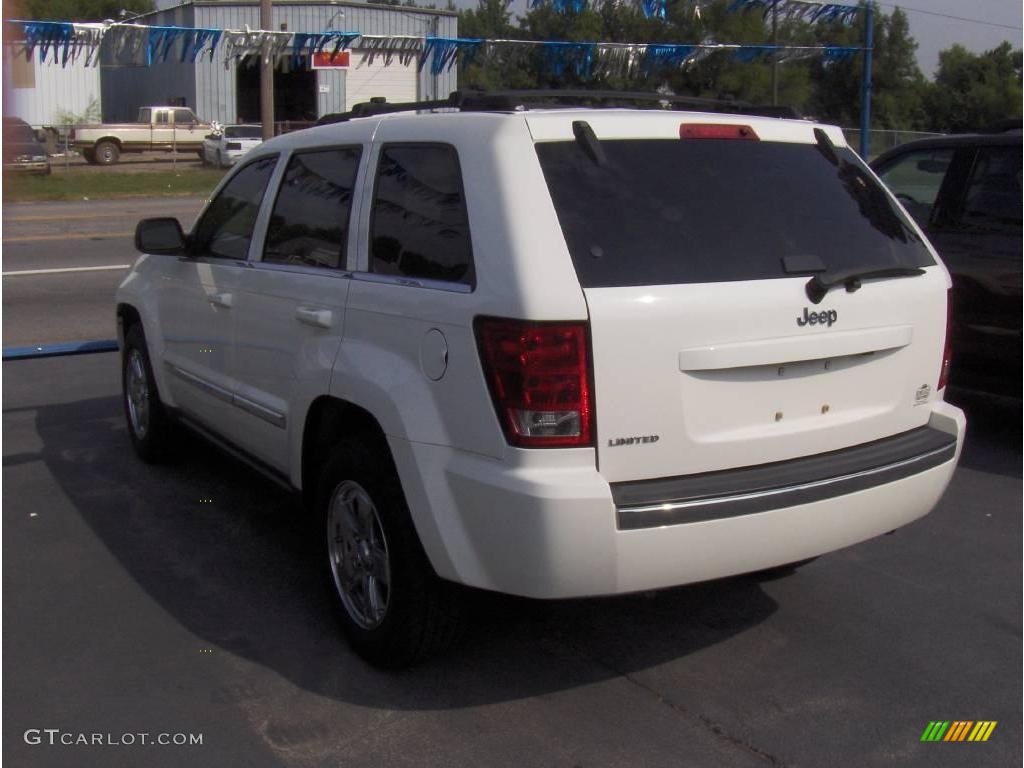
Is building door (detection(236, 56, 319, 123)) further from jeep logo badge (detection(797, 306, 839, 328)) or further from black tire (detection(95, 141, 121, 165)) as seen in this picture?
jeep logo badge (detection(797, 306, 839, 328))

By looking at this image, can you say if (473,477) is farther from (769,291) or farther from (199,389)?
(199,389)

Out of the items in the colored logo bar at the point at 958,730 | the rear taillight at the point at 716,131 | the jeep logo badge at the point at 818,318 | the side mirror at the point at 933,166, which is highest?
the rear taillight at the point at 716,131

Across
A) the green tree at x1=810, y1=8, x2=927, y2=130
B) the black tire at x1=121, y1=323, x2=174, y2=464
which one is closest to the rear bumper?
the black tire at x1=121, y1=323, x2=174, y2=464

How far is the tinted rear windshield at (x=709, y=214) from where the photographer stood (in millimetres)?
3602

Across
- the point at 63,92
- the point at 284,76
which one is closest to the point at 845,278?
the point at 63,92

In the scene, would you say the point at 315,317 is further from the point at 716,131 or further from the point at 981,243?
the point at 981,243

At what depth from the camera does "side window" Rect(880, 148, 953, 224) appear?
7.42 m

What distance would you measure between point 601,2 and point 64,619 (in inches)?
631

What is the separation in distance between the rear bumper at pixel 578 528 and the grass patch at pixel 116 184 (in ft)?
88.6

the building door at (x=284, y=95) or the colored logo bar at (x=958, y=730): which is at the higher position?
the building door at (x=284, y=95)

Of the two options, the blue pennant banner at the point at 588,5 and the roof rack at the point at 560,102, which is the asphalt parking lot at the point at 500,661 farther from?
the blue pennant banner at the point at 588,5

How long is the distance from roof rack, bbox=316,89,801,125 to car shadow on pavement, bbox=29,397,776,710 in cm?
168

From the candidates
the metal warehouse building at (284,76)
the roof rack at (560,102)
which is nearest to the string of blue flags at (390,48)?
the metal warehouse building at (284,76)

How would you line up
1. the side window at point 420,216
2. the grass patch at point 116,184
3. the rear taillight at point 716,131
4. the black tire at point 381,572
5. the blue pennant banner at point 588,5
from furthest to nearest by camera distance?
the grass patch at point 116,184 < the blue pennant banner at point 588,5 < the rear taillight at point 716,131 < the black tire at point 381,572 < the side window at point 420,216
